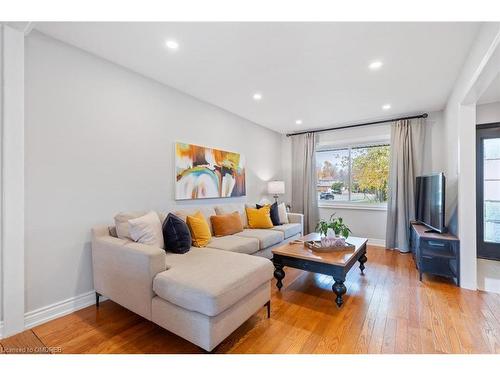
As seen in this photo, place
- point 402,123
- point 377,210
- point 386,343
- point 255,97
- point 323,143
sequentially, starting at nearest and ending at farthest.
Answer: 1. point 386,343
2. point 255,97
3. point 402,123
4. point 377,210
5. point 323,143

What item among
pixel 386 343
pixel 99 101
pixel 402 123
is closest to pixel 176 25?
pixel 99 101

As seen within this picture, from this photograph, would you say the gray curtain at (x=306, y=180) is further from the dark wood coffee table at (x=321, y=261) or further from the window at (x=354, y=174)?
the dark wood coffee table at (x=321, y=261)

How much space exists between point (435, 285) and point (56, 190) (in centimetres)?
395

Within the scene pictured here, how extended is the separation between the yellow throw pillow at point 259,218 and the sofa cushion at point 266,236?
0.66 ft

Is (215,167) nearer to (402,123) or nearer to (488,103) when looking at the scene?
(402,123)

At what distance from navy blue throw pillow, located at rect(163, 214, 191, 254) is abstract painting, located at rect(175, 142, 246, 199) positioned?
787mm

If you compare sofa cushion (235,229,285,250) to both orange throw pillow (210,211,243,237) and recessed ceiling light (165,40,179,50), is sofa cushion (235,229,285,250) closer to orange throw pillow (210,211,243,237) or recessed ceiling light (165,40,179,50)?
orange throw pillow (210,211,243,237)

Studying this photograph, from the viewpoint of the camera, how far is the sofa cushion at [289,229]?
142 inches

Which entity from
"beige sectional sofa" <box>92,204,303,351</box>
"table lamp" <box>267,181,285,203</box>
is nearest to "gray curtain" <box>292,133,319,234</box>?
"table lamp" <box>267,181,285,203</box>

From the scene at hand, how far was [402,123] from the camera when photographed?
4.09m

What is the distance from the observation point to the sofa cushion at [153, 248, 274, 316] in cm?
143

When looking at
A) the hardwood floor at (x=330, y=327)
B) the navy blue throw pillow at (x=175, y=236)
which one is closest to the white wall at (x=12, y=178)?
the hardwood floor at (x=330, y=327)
